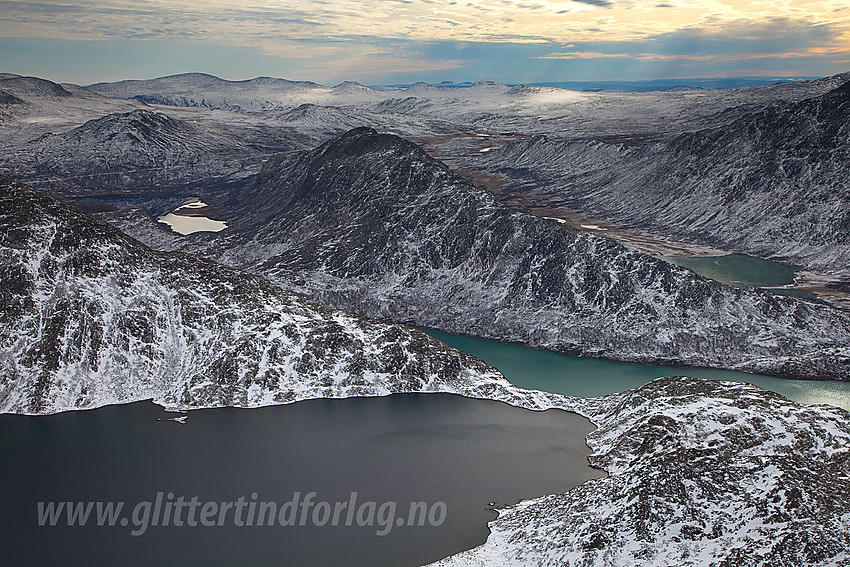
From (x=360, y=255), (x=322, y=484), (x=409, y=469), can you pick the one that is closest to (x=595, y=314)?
(x=360, y=255)

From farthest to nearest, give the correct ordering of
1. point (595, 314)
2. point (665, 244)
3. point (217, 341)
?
point (665, 244) → point (595, 314) → point (217, 341)

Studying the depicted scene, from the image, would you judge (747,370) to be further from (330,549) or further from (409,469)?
(330,549)

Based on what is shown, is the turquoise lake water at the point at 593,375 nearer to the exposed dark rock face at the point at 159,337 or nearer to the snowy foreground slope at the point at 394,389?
the snowy foreground slope at the point at 394,389

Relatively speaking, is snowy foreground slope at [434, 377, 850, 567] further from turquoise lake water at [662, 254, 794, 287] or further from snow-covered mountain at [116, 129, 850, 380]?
turquoise lake water at [662, 254, 794, 287]

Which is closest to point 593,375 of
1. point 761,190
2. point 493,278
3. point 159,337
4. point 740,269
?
point 493,278

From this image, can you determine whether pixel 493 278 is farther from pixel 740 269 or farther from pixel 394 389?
pixel 740 269

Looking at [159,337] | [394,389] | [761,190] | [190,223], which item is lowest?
[190,223]

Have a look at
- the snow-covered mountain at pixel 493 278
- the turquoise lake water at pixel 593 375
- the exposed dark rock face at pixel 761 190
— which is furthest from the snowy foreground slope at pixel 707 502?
the exposed dark rock face at pixel 761 190
